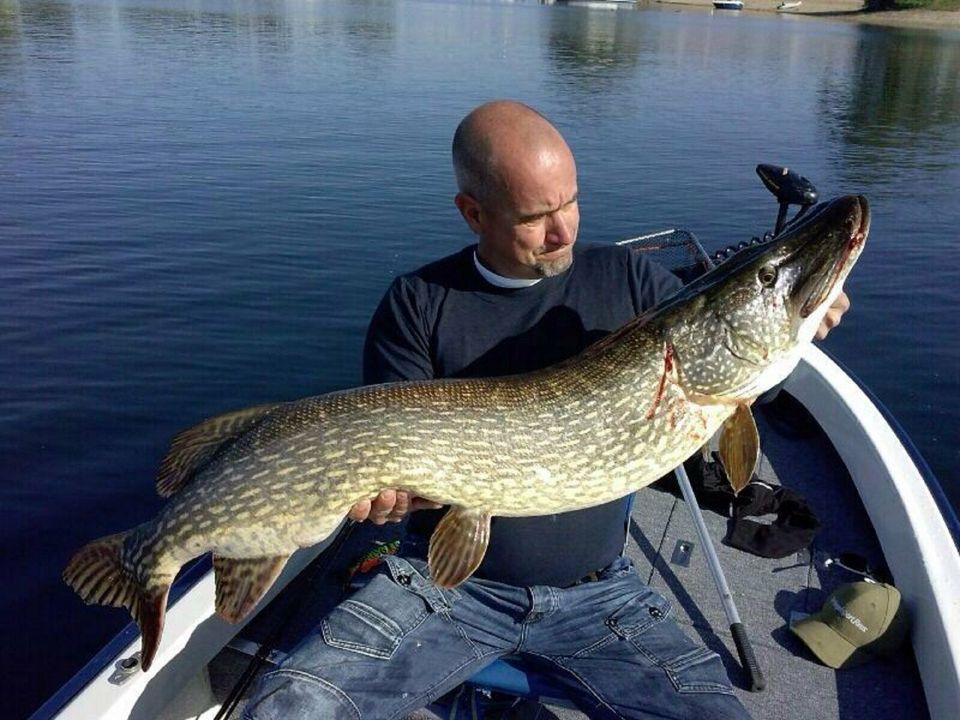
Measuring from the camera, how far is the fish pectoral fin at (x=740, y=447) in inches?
91.0

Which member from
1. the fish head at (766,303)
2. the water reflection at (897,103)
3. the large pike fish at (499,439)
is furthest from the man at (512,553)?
the water reflection at (897,103)

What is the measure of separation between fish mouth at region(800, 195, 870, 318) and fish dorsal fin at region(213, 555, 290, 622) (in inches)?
66.2

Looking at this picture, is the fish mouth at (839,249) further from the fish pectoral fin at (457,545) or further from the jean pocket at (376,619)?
the jean pocket at (376,619)

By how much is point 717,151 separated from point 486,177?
14302mm

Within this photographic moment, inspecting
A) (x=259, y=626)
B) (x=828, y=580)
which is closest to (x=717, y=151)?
(x=828, y=580)

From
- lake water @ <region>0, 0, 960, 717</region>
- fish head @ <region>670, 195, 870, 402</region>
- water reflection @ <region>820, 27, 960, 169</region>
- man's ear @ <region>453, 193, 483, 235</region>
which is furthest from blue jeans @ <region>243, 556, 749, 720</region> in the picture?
water reflection @ <region>820, 27, 960, 169</region>

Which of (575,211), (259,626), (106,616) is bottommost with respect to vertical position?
(106,616)

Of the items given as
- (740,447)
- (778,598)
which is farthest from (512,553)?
(778,598)

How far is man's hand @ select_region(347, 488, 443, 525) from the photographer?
2.25 meters

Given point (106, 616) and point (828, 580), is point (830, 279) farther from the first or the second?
point (106, 616)

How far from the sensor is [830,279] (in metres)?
2.20

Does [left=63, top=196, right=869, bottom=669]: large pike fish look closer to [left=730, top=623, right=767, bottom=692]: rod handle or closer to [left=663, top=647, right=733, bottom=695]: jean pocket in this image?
[left=663, top=647, right=733, bottom=695]: jean pocket

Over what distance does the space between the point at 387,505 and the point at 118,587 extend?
83cm

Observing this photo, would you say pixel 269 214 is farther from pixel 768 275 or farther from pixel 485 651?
pixel 768 275
